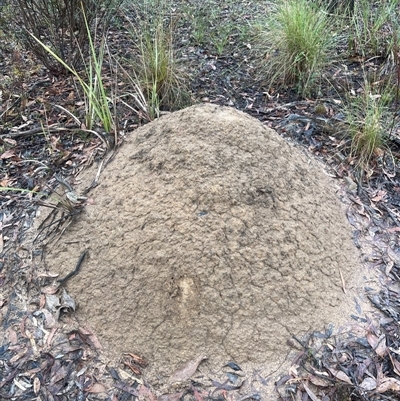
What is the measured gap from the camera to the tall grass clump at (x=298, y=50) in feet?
13.1

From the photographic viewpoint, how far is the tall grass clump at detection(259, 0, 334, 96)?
3.99m

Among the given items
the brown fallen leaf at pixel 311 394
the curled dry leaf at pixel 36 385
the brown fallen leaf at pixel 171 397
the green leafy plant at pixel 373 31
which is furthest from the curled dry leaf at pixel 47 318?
the green leafy plant at pixel 373 31

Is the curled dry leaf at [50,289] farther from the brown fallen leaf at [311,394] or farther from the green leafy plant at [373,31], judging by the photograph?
the green leafy plant at [373,31]

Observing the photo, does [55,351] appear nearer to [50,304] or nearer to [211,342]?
[50,304]

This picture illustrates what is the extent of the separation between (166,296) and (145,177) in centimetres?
63

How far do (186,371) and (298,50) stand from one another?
9.87 ft

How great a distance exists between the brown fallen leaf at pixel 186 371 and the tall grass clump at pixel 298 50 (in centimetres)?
265

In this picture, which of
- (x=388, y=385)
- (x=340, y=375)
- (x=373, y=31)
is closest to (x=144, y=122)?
(x=340, y=375)

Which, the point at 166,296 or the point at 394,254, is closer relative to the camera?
the point at 166,296

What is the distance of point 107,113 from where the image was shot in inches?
116

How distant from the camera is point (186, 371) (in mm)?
2035

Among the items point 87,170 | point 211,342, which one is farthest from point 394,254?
point 87,170

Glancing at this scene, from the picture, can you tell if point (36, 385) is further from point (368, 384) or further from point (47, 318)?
point (368, 384)

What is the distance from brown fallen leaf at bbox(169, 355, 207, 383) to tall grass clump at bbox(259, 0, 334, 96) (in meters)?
2.65
